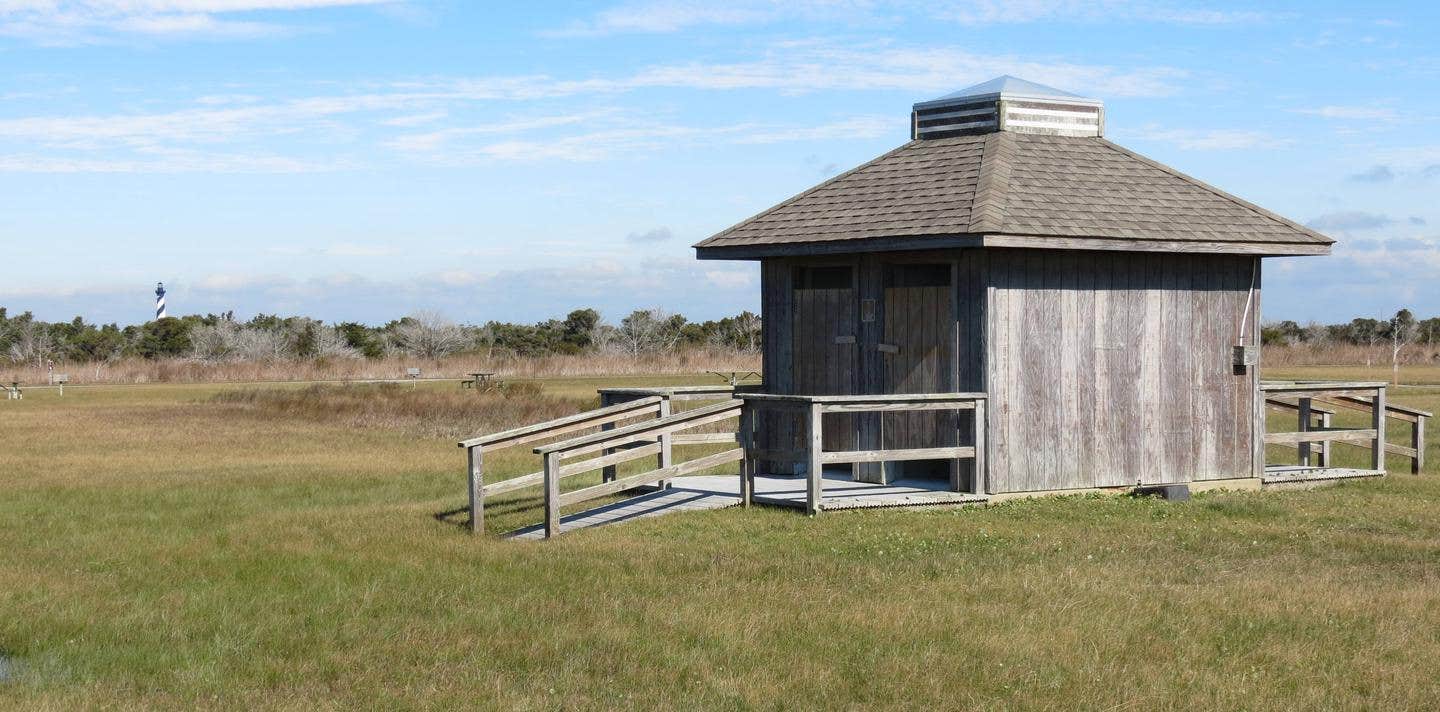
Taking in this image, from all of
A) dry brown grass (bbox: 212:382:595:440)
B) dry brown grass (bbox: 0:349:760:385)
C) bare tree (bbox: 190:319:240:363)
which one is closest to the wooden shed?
dry brown grass (bbox: 212:382:595:440)

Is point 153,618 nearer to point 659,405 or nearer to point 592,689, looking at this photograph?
point 592,689

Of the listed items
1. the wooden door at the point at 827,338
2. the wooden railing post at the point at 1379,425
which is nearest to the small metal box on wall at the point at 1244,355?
the wooden railing post at the point at 1379,425

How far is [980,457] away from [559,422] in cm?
455

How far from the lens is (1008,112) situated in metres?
19.4

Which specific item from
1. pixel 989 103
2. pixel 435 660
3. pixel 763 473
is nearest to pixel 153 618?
pixel 435 660

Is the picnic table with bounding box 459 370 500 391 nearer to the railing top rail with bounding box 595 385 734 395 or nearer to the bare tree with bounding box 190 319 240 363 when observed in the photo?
the bare tree with bounding box 190 319 240 363

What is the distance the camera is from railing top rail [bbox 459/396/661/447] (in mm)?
15471

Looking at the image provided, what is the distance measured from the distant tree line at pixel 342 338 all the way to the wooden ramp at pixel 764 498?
178ft

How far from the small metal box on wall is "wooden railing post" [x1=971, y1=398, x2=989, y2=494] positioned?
3677 millimetres

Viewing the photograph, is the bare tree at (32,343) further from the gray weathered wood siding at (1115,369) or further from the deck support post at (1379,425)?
the deck support post at (1379,425)

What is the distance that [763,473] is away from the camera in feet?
64.6

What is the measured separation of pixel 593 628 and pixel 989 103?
37.1 ft

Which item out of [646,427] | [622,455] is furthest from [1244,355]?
[622,455]

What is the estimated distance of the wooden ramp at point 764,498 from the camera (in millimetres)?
16000
